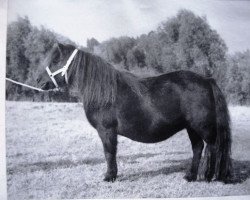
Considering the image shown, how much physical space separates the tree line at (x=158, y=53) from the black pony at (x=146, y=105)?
73 mm

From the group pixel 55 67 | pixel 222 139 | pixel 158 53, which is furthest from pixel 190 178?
pixel 55 67

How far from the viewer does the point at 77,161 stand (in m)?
2.18

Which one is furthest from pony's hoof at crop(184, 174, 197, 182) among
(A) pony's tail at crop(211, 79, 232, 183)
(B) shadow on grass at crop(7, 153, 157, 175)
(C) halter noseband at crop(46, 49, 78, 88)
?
(C) halter noseband at crop(46, 49, 78, 88)

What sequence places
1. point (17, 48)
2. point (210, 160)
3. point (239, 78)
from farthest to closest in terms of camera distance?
point (239, 78) < point (210, 160) < point (17, 48)

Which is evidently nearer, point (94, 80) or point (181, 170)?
point (94, 80)

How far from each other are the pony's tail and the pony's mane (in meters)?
0.64

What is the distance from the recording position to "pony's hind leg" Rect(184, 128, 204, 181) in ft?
7.41

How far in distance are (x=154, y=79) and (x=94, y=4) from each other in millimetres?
588

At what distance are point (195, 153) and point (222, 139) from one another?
187 mm

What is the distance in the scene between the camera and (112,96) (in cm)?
216

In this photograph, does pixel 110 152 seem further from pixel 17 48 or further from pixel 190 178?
pixel 17 48

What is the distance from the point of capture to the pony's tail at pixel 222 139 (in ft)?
7.36

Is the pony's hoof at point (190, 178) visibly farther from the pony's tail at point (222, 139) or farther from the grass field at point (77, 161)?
the pony's tail at point (222, 139)

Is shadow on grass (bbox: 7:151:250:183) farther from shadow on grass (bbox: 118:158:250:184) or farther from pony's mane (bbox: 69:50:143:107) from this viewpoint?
pony's mane (bbox: 69:50:143:107)
